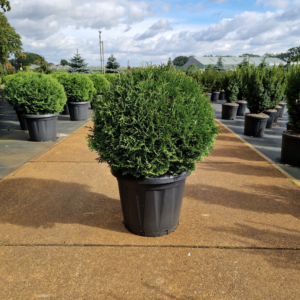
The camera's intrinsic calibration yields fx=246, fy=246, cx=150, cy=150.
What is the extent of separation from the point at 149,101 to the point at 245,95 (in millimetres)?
7306

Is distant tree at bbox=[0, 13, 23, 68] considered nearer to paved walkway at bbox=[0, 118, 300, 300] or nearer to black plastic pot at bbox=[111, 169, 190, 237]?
paved walkway at bbox=[0, 118, 300, 300]

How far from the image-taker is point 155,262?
8.55 feet

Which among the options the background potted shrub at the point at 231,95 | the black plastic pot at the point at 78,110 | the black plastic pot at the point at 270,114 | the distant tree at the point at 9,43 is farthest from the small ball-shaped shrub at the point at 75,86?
the distant tree at the point at 9,43

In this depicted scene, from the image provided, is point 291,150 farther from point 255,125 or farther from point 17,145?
point 17,145

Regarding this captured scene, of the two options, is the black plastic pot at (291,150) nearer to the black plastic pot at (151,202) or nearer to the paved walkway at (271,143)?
the paved walkway at (271,143)

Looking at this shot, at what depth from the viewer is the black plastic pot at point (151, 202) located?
278 cm

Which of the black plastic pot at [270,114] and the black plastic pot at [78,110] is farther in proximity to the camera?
the black plastic pot at [78,110]

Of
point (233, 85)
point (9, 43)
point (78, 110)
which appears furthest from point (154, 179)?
point (9, 43)

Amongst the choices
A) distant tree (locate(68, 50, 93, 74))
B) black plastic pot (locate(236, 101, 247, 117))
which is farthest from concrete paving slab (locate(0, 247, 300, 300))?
distant tree (locate(68, 50, 93, 74))

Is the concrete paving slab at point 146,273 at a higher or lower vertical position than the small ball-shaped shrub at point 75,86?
lower

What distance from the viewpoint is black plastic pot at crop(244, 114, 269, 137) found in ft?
28.1

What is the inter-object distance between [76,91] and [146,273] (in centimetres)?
963

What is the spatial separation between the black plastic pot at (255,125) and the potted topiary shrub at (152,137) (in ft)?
21.0

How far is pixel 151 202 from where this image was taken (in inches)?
113
